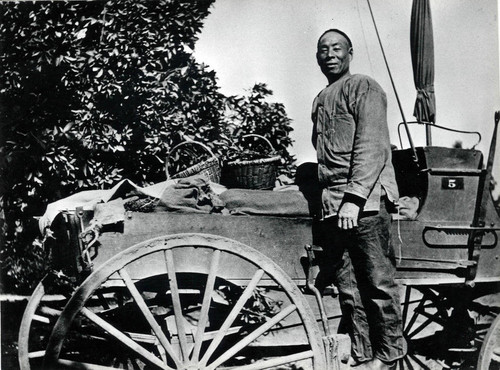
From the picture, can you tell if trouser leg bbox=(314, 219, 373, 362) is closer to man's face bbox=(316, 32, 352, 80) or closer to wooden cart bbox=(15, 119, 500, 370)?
wooden cart bbox=(15, 119, 500, 370)

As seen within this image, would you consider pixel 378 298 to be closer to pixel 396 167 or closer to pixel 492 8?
pixel 396 167

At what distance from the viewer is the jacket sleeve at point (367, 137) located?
11.6 feet

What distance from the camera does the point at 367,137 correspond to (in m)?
3.59

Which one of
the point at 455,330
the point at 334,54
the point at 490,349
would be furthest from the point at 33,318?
the point at 455,330

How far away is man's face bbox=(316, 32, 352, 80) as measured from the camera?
387cm

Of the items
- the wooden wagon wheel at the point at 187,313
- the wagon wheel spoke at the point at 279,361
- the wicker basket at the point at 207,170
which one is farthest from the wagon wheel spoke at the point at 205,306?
the wicker basket at the point at 207,170

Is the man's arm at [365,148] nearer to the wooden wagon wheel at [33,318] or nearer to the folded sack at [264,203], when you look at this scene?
the folded sack at [264,203]

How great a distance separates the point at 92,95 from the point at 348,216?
10.2 ft

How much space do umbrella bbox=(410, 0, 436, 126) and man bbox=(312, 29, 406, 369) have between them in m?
1.17

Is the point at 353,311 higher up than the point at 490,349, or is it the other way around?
the point at 353,311

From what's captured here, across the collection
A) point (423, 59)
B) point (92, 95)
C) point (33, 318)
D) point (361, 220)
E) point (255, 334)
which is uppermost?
point (423, 59)

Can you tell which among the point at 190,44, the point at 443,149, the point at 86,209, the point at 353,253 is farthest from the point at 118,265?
the point at 190,44

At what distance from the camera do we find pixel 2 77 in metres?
5.02

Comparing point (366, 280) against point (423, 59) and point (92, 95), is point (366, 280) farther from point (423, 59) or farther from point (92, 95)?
point (92, 95)
